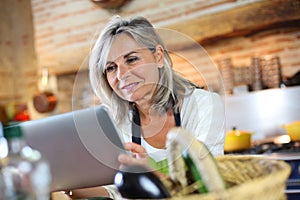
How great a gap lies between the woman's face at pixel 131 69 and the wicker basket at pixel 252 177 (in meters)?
0.45

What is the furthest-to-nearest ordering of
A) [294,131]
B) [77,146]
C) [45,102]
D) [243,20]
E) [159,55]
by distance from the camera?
[45,102] → [243,20] → [294,131] → [159,55] → [77,146]

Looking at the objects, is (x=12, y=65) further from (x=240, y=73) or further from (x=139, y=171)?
(x=139, y=171)

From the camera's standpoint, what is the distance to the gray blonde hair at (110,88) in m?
1.12

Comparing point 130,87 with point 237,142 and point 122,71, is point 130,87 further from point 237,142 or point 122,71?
point 237,142

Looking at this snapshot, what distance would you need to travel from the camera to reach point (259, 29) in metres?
2.72

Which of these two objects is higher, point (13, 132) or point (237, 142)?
point (13, 132)

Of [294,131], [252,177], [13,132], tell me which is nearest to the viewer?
[252,177]

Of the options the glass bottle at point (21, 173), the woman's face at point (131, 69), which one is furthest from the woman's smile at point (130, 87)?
the glass bottle at point (21, 173)

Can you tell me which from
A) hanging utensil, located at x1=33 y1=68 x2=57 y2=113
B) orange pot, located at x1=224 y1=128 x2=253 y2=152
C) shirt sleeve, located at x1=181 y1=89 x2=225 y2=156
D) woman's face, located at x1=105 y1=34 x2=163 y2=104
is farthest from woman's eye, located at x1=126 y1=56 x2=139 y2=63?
hanging utensil, located at x1=33 y1=68 x2=57 y2=113

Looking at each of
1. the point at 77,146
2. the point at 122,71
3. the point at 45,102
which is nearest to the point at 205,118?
the point at 122,71

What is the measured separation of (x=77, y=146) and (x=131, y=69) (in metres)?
0.22

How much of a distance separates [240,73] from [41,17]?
1678 mm

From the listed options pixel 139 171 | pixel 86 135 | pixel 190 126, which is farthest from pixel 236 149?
pixel 139 171

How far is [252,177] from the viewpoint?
61 cm
